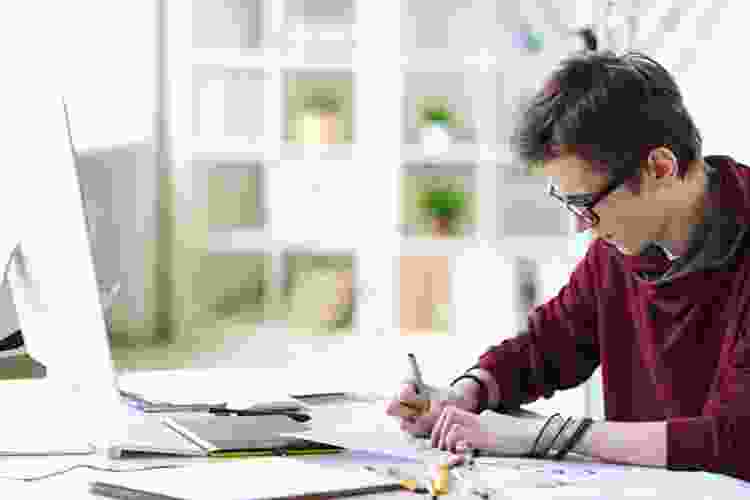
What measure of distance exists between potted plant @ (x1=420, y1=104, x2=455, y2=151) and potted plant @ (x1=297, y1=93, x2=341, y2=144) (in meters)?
0.42

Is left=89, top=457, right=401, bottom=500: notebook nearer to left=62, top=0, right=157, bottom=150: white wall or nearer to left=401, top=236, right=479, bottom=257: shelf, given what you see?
left=401, top=236, right=479, bottom=257: shelf

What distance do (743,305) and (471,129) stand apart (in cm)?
458

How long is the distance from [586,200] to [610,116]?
12 centimetres

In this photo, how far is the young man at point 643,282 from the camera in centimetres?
161

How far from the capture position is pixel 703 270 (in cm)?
183

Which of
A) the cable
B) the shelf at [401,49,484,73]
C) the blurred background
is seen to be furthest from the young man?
the shelf at [401,49,484,73]

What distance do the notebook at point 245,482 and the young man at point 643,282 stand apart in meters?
0.24

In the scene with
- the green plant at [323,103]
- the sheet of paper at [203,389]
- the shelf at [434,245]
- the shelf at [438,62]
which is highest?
the shelf at [438,62]

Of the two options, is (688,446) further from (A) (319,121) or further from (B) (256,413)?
(A) (319,121)

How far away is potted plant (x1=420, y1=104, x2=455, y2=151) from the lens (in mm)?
6219

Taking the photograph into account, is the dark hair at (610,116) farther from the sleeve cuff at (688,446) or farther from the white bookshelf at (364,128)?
the white bookshelf at (364,128)

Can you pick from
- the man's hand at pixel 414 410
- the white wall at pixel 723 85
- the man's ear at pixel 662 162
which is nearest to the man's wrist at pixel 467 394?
the man's hand at pixel 414 410

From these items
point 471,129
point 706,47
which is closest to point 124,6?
Answer: point 471,129

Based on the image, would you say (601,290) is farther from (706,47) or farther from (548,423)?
(706,47)
